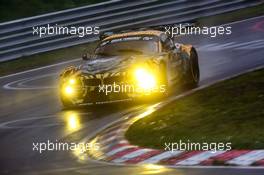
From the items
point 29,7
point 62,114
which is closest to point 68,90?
point 62,114

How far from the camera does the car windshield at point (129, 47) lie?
14734 mm

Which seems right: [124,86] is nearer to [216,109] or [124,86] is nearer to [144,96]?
[144,96]

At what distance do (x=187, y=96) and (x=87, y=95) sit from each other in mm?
1712

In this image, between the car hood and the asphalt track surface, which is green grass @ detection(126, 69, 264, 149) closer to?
the asphalt track surface

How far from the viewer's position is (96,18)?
22.3 m

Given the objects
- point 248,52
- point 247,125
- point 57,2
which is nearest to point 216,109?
point 247,125

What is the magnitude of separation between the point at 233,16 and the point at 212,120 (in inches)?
555

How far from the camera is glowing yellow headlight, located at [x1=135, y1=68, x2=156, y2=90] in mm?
13844

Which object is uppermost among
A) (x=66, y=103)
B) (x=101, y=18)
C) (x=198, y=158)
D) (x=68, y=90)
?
(x=101, y=18)

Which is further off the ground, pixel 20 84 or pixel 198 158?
pixel 20 84

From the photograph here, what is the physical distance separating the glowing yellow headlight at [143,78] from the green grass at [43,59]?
6.91 meters

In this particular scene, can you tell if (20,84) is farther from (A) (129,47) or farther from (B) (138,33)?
(A) (129,47)

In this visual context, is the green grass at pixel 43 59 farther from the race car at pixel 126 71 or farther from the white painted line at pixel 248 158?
the white painted line at pixel 248 158

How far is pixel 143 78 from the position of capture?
1386cm
